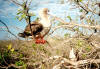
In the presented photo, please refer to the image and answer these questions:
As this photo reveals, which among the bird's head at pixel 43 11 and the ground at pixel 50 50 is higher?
the bird's head at pixel 43 11

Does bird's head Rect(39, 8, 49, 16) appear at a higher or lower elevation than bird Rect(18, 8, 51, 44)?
higher

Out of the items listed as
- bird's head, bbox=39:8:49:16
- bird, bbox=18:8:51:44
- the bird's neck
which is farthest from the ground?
bird's head, bbox=39:8:49:16

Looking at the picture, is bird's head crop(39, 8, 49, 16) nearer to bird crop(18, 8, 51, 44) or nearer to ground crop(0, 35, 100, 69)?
bird crop(18, 8, 51, 44)

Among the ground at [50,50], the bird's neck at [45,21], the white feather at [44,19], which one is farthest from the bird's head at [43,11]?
the ground at [50,50]

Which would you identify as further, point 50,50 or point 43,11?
point 43,11

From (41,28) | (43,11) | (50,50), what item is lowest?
(50,50)

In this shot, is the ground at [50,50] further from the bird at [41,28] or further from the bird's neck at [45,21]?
the bird's neck at [45,21]

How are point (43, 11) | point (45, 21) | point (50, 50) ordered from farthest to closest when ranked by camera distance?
point (43, 11) < point (50, 50) < point (45, 21)

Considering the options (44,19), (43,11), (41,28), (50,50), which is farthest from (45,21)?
(50,50)

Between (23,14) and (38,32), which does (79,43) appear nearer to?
(38,32)

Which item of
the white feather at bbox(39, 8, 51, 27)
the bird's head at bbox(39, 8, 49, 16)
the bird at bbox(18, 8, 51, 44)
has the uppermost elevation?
the bird's head at bbox(39, 8, 49, 16)

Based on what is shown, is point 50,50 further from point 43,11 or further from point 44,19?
point 43,11

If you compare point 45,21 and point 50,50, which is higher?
point 45,21

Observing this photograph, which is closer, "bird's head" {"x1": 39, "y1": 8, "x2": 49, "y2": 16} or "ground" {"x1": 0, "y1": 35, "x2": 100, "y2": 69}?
"ground" {"x1": 0, "y1": 35, "x2": 100, "y2": 69}
